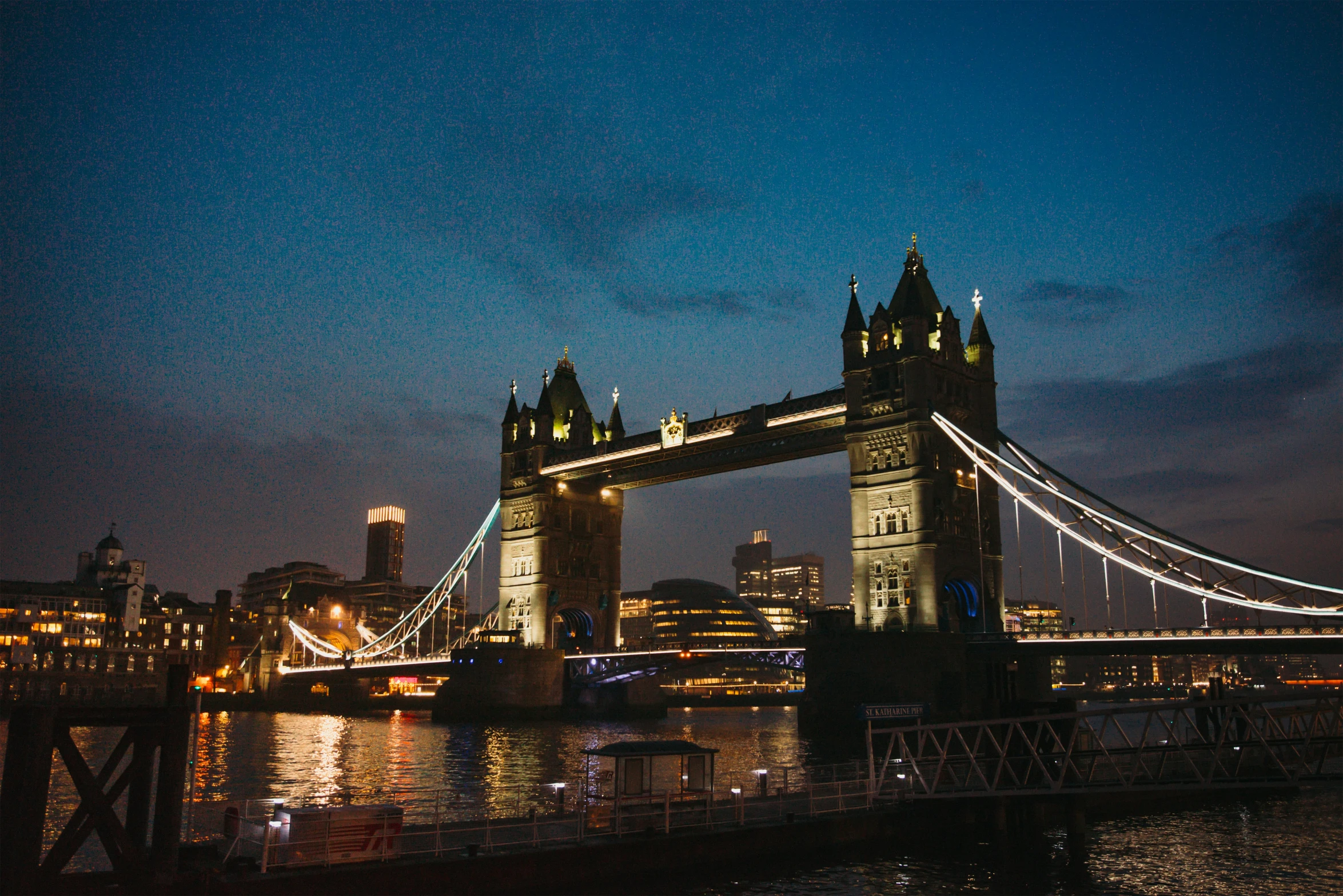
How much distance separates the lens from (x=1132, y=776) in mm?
28484

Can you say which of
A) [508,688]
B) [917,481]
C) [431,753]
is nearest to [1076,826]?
[431,753]

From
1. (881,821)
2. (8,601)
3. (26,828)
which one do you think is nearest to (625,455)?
(881,821)

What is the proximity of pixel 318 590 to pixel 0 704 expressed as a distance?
8475 centimetres

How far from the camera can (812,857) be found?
1169 inches

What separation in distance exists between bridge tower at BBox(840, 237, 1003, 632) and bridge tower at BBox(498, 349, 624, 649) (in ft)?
98.9

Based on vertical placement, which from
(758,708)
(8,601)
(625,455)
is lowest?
(758,708)

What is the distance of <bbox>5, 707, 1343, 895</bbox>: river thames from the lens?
28266 millimetres

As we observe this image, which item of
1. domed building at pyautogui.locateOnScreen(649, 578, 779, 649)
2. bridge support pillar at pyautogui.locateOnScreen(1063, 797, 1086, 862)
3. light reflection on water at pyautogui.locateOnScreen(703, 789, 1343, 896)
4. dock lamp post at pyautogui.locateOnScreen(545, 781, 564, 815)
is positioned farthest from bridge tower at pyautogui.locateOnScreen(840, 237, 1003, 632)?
domed building at pyautogui.locateOnScreen(649, 578, 779, 649)

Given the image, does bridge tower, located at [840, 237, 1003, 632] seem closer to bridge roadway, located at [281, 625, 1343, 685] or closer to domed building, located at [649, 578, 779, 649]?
bridge roadway, located at [281, 625, 1343, 685]

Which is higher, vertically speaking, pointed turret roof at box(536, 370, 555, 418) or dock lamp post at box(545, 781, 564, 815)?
pointed turret roof at box(536, 370, 555, 418)

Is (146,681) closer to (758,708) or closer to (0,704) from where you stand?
(0,704)

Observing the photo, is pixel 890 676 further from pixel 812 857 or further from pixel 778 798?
pixel 812 857

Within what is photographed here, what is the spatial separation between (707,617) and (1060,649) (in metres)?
129

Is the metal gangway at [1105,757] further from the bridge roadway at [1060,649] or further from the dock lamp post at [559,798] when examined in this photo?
the bridge roadway at [1060,649]
